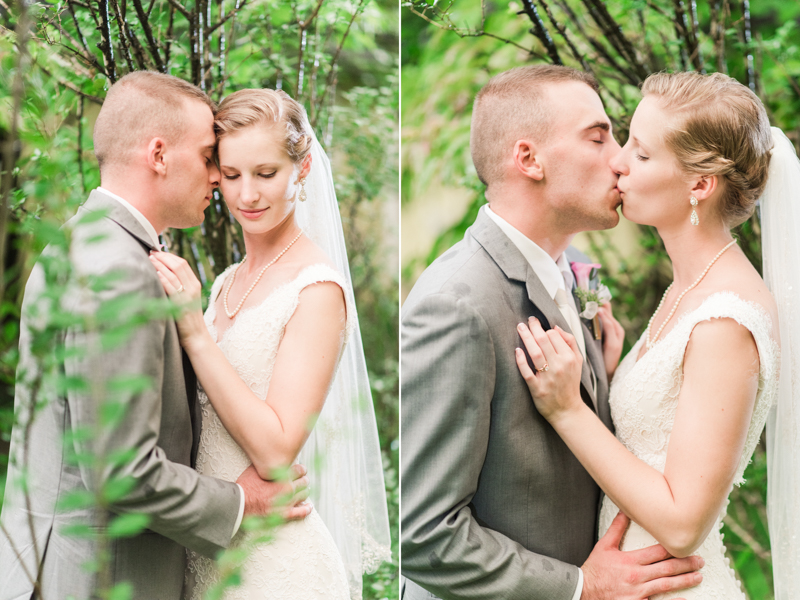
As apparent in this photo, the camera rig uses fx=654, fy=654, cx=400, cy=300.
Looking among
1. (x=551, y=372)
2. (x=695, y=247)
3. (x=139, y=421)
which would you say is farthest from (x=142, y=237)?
(x=695, y=247)

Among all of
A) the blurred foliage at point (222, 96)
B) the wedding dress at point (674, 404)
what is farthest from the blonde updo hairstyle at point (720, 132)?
the blurred foliage at point (222, 96)

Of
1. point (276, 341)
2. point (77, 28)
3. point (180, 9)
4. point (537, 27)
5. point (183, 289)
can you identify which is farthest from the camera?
point (537, 27)

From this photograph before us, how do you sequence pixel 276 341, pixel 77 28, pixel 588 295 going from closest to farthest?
1. pixel 276 341
2. pixel 77 28
3. pixel 588 295

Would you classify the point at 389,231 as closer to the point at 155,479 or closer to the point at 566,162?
the point at 566,162

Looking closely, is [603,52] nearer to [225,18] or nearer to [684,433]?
Result: [225,18]

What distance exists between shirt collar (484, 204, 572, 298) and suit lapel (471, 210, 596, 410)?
0.04 m

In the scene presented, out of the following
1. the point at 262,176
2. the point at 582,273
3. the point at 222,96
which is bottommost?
the point at 582,273

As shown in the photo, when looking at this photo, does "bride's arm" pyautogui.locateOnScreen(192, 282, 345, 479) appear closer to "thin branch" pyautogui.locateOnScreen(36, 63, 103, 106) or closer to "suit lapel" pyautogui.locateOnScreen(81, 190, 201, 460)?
"suit lapel" pyautogui.locateOnScreen(81, 190, 201, 460)

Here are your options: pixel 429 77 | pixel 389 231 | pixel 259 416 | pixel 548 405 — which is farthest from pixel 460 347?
pixel 429 77

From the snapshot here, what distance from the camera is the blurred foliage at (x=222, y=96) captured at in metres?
1.72

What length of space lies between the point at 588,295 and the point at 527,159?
0.48 m

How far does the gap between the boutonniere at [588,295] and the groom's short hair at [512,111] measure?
0.43 m

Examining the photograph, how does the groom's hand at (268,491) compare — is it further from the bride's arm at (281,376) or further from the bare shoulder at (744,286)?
the bare shoulder at (744,286)

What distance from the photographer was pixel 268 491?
1.56 metres
